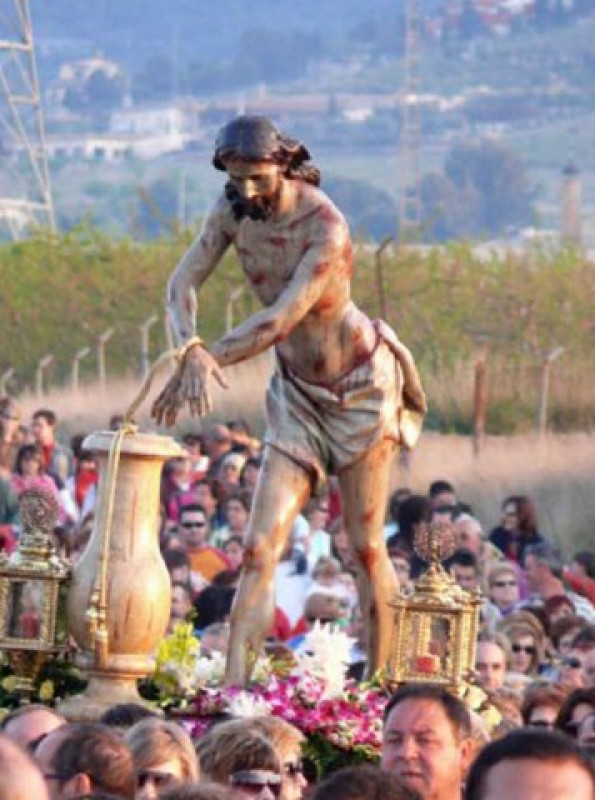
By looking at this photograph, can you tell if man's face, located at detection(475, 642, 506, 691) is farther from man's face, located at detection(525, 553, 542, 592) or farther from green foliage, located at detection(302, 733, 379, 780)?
man's face, located at detection(525, 553, 542, 592)

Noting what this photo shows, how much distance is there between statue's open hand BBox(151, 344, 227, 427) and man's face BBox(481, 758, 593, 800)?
671 cm

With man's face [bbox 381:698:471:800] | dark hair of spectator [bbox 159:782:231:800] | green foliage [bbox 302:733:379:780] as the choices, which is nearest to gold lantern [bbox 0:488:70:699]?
green foliage [bbox 302:733:379:780]

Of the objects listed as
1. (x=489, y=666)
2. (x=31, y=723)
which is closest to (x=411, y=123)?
(x=489, y=666)

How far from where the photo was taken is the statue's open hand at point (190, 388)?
15.8 m

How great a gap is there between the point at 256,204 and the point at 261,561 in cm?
144

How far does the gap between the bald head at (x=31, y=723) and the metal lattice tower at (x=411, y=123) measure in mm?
125222

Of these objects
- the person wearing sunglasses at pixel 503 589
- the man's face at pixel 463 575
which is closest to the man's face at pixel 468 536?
the person wearing sunglasses at pixel 503 589

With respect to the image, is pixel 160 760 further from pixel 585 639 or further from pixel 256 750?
pixel 585 639

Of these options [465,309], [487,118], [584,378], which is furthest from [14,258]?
[487,118]

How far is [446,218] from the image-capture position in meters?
158

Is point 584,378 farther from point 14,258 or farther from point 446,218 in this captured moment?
point 446,218

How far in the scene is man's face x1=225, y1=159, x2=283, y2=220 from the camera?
52.5 feet

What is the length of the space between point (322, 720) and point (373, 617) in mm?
857

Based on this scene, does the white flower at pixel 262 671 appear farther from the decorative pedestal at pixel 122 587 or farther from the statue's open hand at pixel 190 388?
the statue's open hand at pixel 190 388
